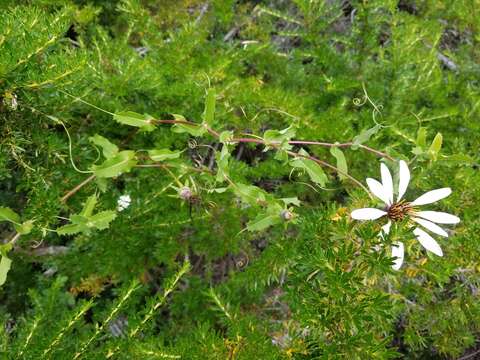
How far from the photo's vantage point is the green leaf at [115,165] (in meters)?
1.13

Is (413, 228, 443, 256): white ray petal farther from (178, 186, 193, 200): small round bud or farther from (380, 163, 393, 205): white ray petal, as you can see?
(178, 186, 193, 200): small round bud

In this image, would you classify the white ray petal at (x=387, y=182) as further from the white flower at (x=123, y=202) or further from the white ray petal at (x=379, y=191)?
the white flower at (x=123, y=202)

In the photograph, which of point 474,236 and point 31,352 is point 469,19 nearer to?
point 474,236

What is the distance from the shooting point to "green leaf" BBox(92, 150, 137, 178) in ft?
3.70

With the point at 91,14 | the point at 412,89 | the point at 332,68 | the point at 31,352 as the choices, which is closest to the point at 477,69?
the point at 412,89

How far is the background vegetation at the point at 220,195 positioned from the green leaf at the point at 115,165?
0.07 m

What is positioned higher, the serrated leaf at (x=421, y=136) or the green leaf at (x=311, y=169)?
the serrated leaf at (x=421, y=136)

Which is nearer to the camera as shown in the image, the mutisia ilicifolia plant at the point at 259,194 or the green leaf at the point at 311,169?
the mutisia ilicifolia plant at the point at 259,194

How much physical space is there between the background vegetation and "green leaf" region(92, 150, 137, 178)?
7cm

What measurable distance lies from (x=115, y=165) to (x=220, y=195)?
2.13ft

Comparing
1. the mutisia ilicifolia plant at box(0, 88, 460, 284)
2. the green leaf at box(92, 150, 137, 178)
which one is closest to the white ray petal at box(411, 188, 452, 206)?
the mutisia ilicifolia plant at box(0, 88, 460, 284)

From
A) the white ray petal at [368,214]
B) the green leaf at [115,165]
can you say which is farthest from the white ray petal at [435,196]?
the green leaf at [115,165]

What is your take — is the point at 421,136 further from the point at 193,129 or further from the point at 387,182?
the point at 193,129

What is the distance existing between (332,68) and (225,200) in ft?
2.84
